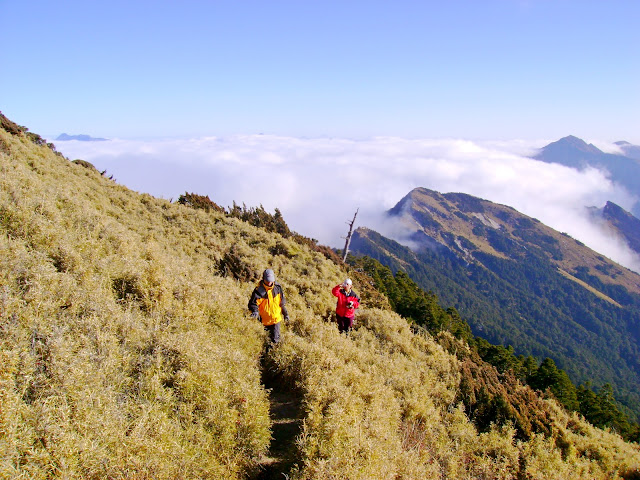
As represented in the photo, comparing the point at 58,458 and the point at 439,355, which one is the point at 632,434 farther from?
the point at 58,458

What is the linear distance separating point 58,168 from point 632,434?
129 feet

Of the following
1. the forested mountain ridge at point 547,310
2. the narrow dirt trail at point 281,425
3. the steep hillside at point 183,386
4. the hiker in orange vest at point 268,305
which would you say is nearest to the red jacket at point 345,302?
the steep hillside at point 183,386

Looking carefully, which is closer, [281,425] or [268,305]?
[281,425]

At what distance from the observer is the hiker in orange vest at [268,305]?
7.77m

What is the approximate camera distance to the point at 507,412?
30.7 feet

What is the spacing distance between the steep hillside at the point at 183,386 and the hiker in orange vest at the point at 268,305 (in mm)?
295

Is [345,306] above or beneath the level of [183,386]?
beneath

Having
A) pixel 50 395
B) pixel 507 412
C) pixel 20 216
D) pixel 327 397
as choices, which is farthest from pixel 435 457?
pixel 20 216

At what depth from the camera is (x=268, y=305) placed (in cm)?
779

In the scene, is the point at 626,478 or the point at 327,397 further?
the point at 626,478

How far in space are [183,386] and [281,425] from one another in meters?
2.10

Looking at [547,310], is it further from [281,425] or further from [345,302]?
[281,425]

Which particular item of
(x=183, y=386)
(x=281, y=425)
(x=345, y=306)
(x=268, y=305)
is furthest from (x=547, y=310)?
(x=183, y=386)

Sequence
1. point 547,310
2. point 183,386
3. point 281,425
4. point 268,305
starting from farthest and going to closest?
point 547,310 → point 268,305 → point 281,425 → point 183,386
